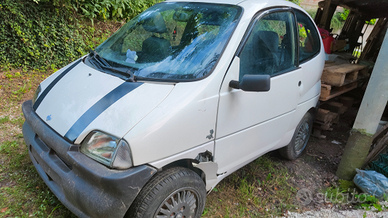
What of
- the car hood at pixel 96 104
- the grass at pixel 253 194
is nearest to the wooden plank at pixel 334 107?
the grass at pixel 253 194

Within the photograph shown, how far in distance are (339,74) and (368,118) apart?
2.62 feet

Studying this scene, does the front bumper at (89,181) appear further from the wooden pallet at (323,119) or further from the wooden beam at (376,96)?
the wooden pallet at (323,119)

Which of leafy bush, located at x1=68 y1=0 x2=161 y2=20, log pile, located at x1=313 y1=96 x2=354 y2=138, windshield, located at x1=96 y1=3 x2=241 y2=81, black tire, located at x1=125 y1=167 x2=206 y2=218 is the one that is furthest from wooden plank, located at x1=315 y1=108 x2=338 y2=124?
leafy bush, located at x1=68 y1=0 x2=161 y2=20

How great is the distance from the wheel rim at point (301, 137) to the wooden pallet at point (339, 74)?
2.31ft

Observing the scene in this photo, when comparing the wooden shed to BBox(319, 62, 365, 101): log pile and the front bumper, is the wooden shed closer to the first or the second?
BBox(319, 62, 365, 101): log pile

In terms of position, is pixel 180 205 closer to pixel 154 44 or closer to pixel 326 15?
pixel 154 44

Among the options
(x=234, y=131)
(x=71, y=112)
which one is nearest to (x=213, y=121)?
A: (x=234, y=131)

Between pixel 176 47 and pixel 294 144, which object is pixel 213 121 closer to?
pixel 176 47

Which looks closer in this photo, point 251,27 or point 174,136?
point 174,136

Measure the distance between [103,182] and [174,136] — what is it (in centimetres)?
A: 55

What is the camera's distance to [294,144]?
3.44 meters

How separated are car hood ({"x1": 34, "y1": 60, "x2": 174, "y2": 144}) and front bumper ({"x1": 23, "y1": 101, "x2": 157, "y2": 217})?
0.12 metres

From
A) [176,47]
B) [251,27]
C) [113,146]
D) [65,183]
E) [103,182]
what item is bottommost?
[65,183]

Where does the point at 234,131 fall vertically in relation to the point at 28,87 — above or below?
above
